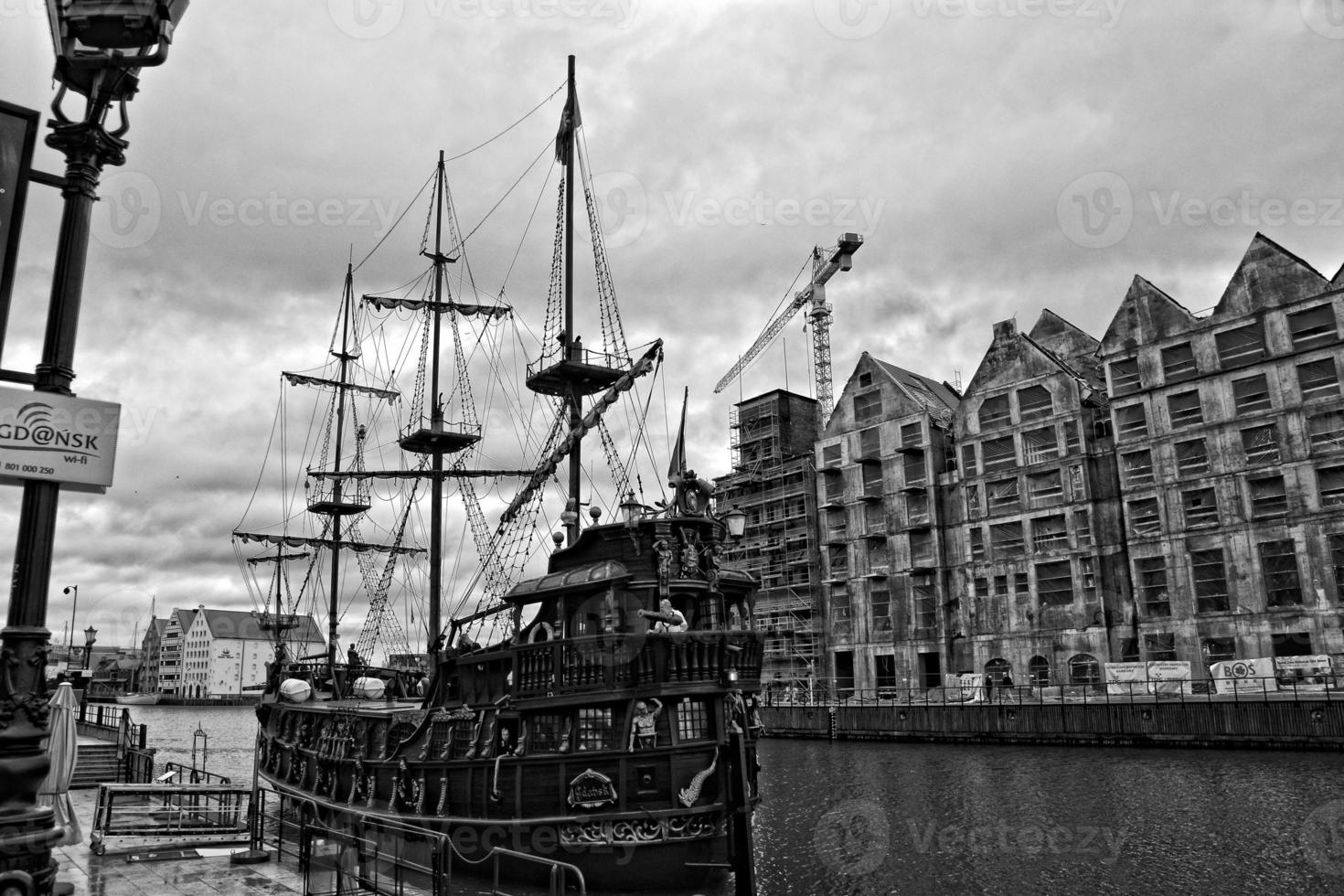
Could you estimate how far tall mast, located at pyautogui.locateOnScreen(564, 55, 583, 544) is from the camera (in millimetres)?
27219

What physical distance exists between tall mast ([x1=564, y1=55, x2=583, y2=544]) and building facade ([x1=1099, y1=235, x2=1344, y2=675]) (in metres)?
42.3

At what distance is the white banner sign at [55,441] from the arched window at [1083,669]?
190 ft

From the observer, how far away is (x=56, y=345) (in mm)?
6828

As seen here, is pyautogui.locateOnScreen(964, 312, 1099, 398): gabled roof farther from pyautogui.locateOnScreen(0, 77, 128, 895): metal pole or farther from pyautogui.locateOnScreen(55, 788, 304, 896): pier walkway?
pyautogui.locateOnScreen(0, 77, 128, 895): metal pole

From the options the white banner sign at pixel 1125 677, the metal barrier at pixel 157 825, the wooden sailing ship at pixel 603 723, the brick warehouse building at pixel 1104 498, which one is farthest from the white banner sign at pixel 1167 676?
the metal barrier at pixel 157 825

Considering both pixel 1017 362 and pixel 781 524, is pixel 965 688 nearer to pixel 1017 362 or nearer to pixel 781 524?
pixel 1017 362

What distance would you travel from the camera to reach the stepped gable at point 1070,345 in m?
67.4

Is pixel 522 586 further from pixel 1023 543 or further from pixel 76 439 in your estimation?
pixel 1023 543

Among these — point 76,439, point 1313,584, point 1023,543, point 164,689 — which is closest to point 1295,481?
point 1313,584

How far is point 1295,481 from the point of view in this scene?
5066 cm

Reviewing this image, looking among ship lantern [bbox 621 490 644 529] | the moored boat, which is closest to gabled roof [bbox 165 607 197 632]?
the moored boat

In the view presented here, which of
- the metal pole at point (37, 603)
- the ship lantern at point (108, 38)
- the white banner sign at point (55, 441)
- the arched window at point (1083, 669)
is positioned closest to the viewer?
the metal pole at point (37, 603)

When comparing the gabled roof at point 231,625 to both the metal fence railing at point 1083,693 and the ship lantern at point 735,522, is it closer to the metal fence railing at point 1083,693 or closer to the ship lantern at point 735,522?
the metal fence railing at point 1083,693

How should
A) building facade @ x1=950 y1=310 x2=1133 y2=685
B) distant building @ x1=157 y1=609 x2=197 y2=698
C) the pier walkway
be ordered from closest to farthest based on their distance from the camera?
the pier walkway, building facade @ x1=950 y1=310 x2=1133 y2=685, distant building @ x1=157 y1=609 x2=197 y2=698
